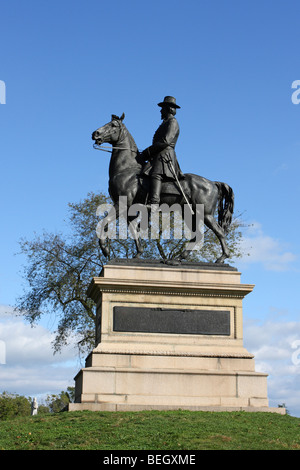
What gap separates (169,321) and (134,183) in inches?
149

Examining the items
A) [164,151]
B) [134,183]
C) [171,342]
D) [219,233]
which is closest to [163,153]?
[164,151]

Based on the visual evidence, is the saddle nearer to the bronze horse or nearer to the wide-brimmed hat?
the bronze horse

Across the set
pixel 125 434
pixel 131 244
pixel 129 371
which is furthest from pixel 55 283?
pixel 125 434

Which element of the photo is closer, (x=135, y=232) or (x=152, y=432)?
(x=152, y=432)

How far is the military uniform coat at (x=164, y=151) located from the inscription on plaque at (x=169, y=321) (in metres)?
3.63

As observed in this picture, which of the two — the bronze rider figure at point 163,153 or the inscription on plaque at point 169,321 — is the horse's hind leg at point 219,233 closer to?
the bronze rider figure at point 163,153

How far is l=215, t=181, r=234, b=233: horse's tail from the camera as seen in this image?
17625mm

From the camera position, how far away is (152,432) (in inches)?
434

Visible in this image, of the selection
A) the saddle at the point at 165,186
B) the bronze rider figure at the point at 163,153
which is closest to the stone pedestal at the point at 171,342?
the saddle at the point at 165,186

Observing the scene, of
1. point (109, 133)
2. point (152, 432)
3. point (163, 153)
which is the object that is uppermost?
point (109, 133)

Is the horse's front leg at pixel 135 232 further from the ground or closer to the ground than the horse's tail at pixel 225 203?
closer to the ground

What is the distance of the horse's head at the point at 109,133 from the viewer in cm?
1706

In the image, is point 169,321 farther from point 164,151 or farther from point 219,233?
point 164,151

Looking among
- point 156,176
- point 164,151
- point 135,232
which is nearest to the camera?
point 156,176
